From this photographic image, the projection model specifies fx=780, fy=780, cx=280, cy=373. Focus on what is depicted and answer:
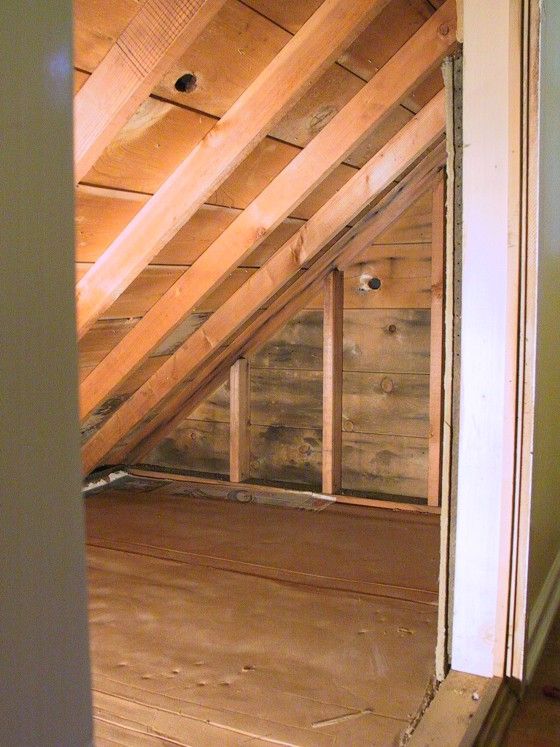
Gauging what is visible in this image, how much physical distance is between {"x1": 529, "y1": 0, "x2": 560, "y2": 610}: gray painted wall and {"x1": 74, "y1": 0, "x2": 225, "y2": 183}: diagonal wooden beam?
66 centimetres

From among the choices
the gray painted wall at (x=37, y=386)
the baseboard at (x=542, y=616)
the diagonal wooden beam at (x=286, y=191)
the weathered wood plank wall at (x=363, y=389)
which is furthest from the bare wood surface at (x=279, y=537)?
the gray painted wall at (x=37, y=386)

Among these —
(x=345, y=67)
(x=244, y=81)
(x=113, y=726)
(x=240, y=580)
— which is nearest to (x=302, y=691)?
→ (x=113, y=726)

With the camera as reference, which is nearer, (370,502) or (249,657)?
(249,657)

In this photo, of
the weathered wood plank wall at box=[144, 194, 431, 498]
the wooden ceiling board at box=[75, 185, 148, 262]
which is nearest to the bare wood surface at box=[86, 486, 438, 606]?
the weathered wood plank wall at box=[144, 194, 431, 498]

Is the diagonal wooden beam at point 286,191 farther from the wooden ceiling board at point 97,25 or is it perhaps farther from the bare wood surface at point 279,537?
the wooden ceiling board at point 97,25

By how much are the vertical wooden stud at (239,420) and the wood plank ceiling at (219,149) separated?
442 millimetres

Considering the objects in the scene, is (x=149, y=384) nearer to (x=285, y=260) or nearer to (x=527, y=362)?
(x=285, y=260)

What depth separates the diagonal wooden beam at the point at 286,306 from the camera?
9.26ft

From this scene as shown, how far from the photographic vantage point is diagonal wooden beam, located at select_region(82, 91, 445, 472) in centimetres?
232

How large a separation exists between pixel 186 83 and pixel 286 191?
52 centimetres

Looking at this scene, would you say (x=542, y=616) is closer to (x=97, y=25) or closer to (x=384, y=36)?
(x=384, y=36)

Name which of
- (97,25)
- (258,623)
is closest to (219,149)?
(97,25)

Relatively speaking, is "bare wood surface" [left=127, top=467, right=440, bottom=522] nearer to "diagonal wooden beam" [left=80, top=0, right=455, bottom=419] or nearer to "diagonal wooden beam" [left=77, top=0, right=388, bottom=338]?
"diagonal wooden beam" [left=80, top=0, right=455, bottom=419]

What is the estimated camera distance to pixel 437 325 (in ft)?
9.32
